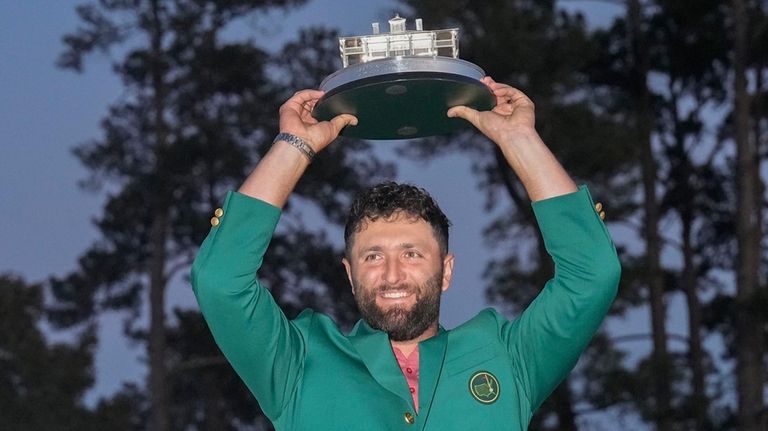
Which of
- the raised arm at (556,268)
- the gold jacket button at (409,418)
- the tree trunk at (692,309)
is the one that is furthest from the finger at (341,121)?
the tree trunk at (692,309)

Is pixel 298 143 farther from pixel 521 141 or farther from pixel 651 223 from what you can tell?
pixel 651 223

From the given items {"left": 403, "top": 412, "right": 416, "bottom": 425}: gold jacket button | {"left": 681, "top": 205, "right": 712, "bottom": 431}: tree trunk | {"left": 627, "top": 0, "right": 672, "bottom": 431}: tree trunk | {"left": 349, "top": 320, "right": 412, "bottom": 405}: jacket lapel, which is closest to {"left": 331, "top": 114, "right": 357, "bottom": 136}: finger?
{"left": 349, "top": 320, "right": 412, "bottom": 405}: jacket lapel

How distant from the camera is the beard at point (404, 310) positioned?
3797mm

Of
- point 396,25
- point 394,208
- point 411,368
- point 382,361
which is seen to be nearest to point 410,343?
point 411,368

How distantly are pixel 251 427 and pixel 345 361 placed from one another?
24806mm

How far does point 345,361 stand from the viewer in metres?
3.82

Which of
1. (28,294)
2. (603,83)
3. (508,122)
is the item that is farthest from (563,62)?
(508,122)

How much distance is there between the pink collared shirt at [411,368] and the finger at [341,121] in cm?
68

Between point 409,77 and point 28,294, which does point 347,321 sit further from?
point 409,77

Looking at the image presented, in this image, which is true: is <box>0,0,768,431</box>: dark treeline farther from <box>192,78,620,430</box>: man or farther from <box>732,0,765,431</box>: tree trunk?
<box>192,78,620,430</box>: man

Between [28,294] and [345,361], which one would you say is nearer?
[345,361]

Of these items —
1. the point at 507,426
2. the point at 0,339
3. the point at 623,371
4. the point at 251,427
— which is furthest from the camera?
the point at 251,427

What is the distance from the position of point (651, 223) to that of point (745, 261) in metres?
3.71

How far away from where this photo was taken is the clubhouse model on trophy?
3859mm
